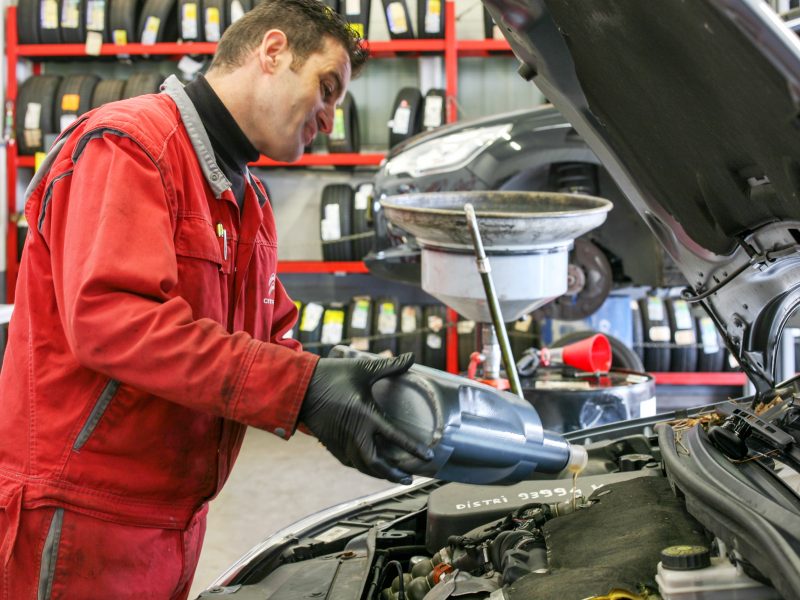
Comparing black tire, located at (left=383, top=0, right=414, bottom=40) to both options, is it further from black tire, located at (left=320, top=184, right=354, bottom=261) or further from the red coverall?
the red coverall

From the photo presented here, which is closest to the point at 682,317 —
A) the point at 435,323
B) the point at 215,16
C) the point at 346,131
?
the point at 435,323

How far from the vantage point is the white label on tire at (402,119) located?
591cm

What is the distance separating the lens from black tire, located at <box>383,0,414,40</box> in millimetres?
5836

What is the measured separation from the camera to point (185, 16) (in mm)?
5953

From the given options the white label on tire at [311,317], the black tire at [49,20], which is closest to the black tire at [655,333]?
the white label on tire at [311,317]

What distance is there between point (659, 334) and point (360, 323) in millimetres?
1918

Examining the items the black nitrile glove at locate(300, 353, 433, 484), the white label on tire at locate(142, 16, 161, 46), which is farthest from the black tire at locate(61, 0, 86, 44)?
the black nitrile glove at locate(300, 353, 433, 484)

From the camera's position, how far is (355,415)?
1177 mm

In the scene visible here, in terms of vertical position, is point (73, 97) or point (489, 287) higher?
point (73, 97)

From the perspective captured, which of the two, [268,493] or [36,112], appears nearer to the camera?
[268,493]

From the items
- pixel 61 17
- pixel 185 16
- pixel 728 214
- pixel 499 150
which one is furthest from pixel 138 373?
pixel 61 17

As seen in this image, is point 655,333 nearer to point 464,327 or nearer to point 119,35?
point 464,327

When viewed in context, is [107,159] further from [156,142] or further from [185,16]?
[185,16]

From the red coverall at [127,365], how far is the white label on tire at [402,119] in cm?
437
